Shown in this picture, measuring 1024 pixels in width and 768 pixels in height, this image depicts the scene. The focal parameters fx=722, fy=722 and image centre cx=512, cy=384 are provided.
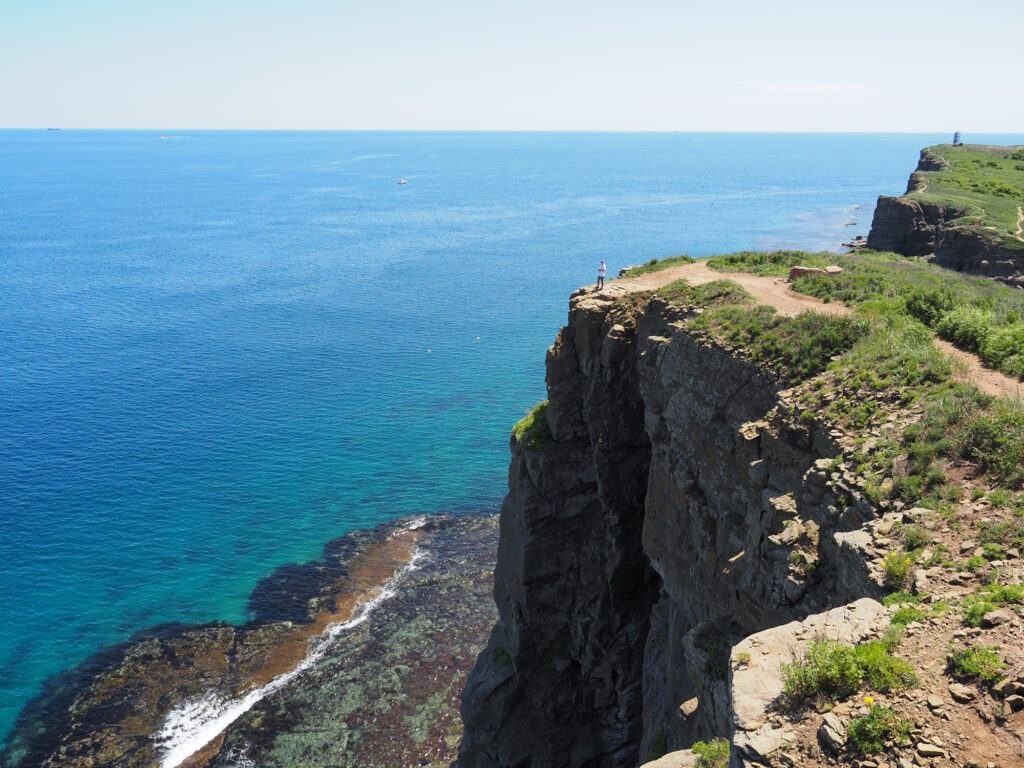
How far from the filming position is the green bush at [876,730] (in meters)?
12.1

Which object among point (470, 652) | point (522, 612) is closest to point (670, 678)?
point (522, 612)

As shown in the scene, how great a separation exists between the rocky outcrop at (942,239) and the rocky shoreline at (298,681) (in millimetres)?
44822

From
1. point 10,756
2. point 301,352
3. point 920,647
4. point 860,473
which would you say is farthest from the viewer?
point 301,352

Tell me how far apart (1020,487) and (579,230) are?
15817cm

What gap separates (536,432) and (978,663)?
2620 centimetres

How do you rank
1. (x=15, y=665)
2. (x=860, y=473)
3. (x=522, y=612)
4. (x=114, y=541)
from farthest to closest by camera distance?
(x=114, y=541)
(x=15, y=665)
(x=522, y=612)
(x=860, y=473)

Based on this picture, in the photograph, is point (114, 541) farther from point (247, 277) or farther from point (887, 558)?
point (247, 277)

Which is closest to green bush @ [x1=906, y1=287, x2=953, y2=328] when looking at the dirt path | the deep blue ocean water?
the dirt path

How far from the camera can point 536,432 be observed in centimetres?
3800

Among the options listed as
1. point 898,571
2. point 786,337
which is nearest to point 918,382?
point 786,337

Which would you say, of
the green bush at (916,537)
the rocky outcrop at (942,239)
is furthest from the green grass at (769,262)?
the green bush at (916,537)

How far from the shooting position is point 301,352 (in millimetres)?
99062

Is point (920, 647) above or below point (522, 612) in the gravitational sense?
above

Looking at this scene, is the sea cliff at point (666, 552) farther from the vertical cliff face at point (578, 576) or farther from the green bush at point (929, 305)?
the green bush at point (929, 305)
